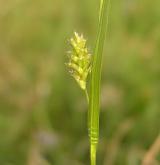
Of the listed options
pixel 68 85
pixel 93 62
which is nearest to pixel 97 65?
pixel 93 62

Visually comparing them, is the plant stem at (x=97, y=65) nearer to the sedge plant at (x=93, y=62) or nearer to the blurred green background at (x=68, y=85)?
the sedge plant at (x=93, y=62)

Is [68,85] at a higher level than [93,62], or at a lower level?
lower

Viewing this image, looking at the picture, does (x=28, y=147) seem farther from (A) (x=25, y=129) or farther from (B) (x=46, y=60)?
(B) (x=46, y=60)

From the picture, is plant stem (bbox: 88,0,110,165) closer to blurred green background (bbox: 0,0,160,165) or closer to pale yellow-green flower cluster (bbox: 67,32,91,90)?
pale yellow-green flower cluster (bbox: 67,32,91,90)

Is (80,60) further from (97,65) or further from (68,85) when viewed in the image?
(68,85)

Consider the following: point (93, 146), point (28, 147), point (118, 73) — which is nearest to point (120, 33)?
point (118, 73)

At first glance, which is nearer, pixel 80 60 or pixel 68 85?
pixel 80 60

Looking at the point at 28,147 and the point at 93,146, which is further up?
the point at 93,146

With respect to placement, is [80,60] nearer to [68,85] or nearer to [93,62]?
[93,62]
